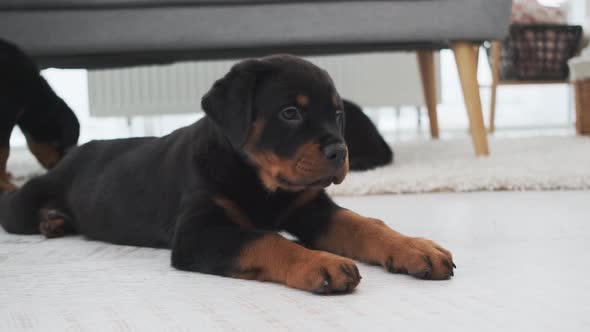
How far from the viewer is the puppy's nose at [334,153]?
1385mm

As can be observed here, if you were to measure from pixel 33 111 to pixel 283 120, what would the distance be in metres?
2.03

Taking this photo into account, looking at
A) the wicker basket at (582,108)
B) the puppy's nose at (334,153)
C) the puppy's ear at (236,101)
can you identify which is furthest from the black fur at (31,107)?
the wicker basket at (582,108)

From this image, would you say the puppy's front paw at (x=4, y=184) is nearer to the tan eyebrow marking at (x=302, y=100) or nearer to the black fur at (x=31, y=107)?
the black fur at (x=31, y=107)

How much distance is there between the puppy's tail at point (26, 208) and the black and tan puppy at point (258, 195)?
0.25 meters

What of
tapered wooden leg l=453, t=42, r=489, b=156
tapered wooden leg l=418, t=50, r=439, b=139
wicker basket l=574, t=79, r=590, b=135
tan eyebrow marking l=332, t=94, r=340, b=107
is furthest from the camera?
wicker basket l=574, t=79, r=590, b=135

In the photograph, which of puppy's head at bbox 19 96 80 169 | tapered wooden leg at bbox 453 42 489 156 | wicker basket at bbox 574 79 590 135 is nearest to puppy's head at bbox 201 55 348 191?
puppy's head at bbox 19 96 80 169

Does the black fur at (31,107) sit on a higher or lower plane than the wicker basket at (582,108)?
higher

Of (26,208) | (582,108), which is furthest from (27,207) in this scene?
(582,108)

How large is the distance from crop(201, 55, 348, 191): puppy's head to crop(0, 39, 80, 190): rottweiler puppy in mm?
1849

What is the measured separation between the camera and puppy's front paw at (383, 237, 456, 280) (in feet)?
4.17

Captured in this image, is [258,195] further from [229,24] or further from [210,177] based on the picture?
[229,24]

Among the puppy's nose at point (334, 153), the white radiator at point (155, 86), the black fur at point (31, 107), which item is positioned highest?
the puppy's nose at point (334, 153)

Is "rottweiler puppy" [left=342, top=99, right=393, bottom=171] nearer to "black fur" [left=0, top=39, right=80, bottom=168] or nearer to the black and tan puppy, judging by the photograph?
"black fur" [left=0, top=39, right=80, bottom=168]

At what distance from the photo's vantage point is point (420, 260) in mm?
1284
